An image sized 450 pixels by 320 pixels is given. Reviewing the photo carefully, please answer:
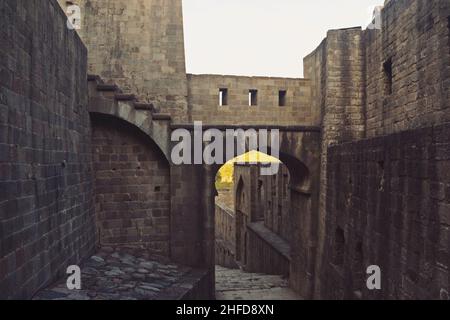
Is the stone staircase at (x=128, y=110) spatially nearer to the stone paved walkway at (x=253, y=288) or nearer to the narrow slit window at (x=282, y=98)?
the narrow slit window at (x=282, y=98)

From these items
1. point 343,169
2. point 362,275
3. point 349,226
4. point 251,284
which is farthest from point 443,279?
point 251,284

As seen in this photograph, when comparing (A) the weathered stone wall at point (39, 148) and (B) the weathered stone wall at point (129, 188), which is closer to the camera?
(A) the weathered stone wall at point (39, 148)

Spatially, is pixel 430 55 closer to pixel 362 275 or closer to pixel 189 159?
pixel 362 275

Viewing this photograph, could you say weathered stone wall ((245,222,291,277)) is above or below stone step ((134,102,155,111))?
below

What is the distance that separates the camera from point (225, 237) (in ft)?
95.4

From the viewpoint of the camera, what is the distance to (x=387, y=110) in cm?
990

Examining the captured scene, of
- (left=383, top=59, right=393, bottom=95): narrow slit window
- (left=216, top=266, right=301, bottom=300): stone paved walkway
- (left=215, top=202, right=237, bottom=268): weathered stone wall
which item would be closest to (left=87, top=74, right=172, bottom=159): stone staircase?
(left=216, top=266, right=301, bottom=300): stone paved walkway

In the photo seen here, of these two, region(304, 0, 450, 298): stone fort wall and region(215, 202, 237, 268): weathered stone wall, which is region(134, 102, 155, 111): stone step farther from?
region(215, 202, 237, 268): weathered stone wall

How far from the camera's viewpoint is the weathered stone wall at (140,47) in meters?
11.0

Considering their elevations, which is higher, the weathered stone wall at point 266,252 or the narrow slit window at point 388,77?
the narrow slit window at point 388,77

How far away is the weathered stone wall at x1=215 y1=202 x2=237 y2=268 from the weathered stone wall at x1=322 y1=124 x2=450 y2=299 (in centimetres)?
1642

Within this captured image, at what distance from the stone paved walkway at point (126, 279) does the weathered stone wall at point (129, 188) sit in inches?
15.7

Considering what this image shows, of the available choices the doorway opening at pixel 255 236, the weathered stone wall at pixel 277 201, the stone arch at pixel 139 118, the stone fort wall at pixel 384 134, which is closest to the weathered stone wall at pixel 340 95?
the stone fort wall at pixel 384 134

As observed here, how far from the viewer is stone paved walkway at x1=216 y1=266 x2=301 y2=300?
12.1 metres
